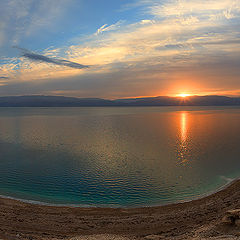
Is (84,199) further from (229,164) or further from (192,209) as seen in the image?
(229,164)

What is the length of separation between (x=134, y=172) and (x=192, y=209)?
1447 cm

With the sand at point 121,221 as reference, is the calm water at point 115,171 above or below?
below

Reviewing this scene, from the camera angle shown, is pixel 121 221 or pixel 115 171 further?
pixel 115 171

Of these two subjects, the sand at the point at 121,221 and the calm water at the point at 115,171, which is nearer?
the sand at the point at 121,221

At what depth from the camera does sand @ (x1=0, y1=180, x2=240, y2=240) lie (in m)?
15.1

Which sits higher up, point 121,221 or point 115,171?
point 121,221

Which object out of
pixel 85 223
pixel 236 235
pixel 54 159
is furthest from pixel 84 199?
pixel 54 159

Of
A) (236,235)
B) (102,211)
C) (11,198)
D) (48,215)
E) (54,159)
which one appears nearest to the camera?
(236,235)

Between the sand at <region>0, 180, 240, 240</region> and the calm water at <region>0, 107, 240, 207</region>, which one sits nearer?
the sand at <region>0, 180, 240, 240</region>

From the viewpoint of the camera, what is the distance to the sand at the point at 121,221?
15.1m

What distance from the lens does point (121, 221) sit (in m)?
18.4

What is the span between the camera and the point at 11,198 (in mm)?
24734

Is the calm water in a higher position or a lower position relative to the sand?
lower

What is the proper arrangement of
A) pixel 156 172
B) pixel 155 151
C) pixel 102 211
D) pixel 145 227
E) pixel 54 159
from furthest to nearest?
pixel 155 151, pixel 54 159, pixel 156 172, pixel 102 211, pixel 145 227
